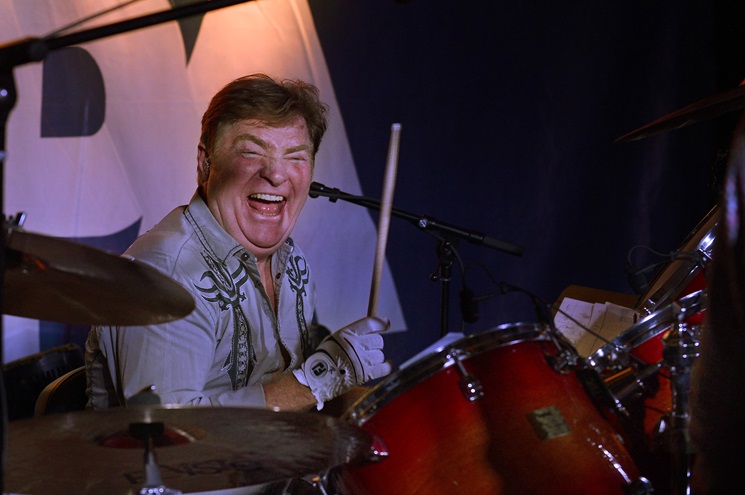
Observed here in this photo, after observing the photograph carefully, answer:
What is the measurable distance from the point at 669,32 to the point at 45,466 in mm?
2645

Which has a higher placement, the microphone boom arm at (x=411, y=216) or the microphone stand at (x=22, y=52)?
the microphone stand at (x=22, y=52)

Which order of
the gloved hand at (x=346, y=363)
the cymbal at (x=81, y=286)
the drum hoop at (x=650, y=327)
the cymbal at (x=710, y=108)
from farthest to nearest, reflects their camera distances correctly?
the gloved hand at (x=346, y=363), the drum hoop at (x=650, y=327), the cymbal at (x=710, y=108), the cymbal at (x=81, y=286)

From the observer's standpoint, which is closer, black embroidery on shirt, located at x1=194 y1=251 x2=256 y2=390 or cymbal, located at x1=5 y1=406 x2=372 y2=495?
cymbal, located at x1=5 y1=406 x2=372 y2=495

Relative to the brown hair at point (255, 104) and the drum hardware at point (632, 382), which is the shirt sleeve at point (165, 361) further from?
the drum hardware at point (632, 382)

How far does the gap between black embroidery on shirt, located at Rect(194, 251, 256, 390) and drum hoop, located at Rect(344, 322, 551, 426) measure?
60 centimetres

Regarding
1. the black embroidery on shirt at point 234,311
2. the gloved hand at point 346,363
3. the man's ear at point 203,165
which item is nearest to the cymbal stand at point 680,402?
the gloved hand at point 346,363

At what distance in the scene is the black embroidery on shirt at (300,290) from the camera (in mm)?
2299

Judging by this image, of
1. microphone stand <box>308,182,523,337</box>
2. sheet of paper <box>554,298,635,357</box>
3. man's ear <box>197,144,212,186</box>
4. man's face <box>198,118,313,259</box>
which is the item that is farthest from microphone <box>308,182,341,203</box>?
sheet of paper <box>554,298,635,357</box>

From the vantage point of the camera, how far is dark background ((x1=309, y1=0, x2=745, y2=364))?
117 inches

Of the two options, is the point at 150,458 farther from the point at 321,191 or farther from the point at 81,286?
the point at 321,191

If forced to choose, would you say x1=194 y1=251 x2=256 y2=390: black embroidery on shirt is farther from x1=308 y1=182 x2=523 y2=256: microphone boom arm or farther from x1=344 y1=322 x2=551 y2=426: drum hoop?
x1=344 y1=322 x2=551 y2=426: drum hoop

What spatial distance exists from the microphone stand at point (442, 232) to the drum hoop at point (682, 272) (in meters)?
0.44

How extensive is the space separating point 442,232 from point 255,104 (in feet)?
2.10

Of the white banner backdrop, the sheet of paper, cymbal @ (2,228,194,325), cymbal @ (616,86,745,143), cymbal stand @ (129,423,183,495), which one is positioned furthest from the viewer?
the white banner backdrop
